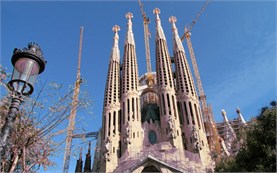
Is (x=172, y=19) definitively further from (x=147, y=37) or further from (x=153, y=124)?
(x=153, y=124)

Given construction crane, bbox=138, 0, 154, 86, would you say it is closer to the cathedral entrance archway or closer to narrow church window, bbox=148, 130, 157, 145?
narrow church window, bbox=148, 130, 157, 145

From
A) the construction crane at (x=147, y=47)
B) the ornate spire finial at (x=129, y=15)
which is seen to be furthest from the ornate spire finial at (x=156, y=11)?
the construction crane at (x=147, y=47)

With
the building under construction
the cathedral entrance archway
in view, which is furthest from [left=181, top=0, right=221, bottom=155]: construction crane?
the cathedral entrance archway

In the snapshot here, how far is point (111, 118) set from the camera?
30.8m

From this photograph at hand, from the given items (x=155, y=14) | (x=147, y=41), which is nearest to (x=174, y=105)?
(x=155, y=14)

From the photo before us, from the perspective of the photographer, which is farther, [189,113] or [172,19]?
[172,19]

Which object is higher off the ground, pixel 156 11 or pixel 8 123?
pixel 156 11

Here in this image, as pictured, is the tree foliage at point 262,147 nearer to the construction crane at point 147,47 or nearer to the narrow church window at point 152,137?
the narrow church window at point 152,137

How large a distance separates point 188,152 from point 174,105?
683 centimetres

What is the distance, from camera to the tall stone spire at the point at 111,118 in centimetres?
2752

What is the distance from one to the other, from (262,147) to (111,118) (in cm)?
2288

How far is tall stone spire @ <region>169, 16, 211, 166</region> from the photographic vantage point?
26.7m

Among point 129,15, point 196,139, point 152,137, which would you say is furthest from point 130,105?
point 129,15

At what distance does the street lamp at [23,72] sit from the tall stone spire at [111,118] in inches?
953
